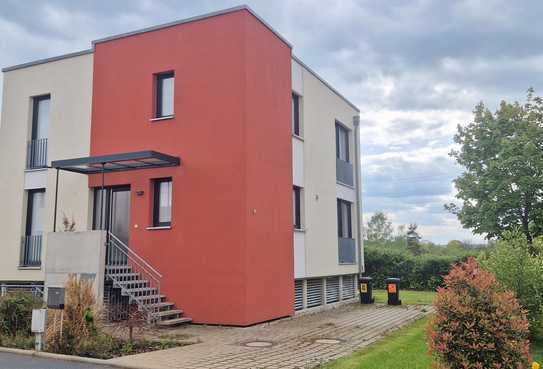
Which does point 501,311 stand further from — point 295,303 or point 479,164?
point 479,164

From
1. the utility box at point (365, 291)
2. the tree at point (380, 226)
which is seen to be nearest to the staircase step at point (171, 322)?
the utility box at point (365, 291)

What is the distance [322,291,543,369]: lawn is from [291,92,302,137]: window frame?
302 inches

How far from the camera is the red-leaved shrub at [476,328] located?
19.7ft

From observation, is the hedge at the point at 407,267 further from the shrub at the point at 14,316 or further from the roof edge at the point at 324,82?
the shrub at the point at 14,316

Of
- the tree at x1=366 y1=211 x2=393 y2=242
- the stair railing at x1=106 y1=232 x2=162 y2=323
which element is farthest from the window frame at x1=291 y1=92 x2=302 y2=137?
the tree at x1=366 y1=211 x2=393 y2=242

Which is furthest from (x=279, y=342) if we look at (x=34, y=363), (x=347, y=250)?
(x=347, y=250)

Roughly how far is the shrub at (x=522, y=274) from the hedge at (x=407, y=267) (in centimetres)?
1767

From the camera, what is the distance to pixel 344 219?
2148 cm

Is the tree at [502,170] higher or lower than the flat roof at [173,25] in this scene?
lower

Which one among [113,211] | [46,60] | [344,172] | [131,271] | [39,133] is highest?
[46,60]

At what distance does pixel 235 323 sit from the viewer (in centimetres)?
1289

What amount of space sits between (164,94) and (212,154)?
2.79 m

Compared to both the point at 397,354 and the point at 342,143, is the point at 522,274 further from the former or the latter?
the point at 342,143

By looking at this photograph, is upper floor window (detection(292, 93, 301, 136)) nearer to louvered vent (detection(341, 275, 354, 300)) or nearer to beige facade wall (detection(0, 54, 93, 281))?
beige facade wall (detection(0, 54, 93, 281))
